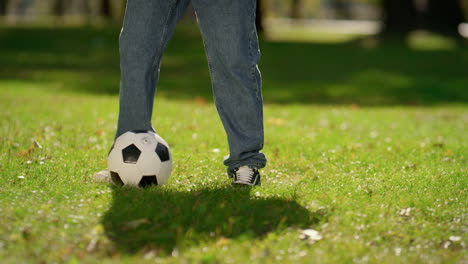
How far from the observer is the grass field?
389cm

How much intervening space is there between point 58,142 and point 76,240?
330cm

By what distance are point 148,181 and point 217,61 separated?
105 cm

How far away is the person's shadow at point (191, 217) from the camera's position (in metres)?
4.02

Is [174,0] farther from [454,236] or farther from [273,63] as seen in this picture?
[273,63]

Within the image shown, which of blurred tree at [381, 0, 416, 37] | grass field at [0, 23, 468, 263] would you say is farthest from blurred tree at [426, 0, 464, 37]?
grass field at [0, 23, 468, 263]

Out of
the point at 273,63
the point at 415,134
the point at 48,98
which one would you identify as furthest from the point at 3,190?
the point at 273,63

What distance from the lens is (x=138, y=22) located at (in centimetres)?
502

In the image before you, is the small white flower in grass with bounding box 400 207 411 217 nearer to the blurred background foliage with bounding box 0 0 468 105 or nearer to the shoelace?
the shoelace

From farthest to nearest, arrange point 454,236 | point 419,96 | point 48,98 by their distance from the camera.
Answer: point 419,96 → point 48,98 → point 454,236

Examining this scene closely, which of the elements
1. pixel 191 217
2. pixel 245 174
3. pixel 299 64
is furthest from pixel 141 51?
pixel 299 64

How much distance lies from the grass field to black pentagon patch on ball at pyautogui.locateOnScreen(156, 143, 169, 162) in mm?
250

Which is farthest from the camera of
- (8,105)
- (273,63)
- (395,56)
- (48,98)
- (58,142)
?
(395,56)

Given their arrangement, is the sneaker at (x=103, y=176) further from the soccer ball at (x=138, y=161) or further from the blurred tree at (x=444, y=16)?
the blurred tree at (x=444, y=16)

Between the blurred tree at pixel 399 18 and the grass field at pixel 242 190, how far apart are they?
1695cm
